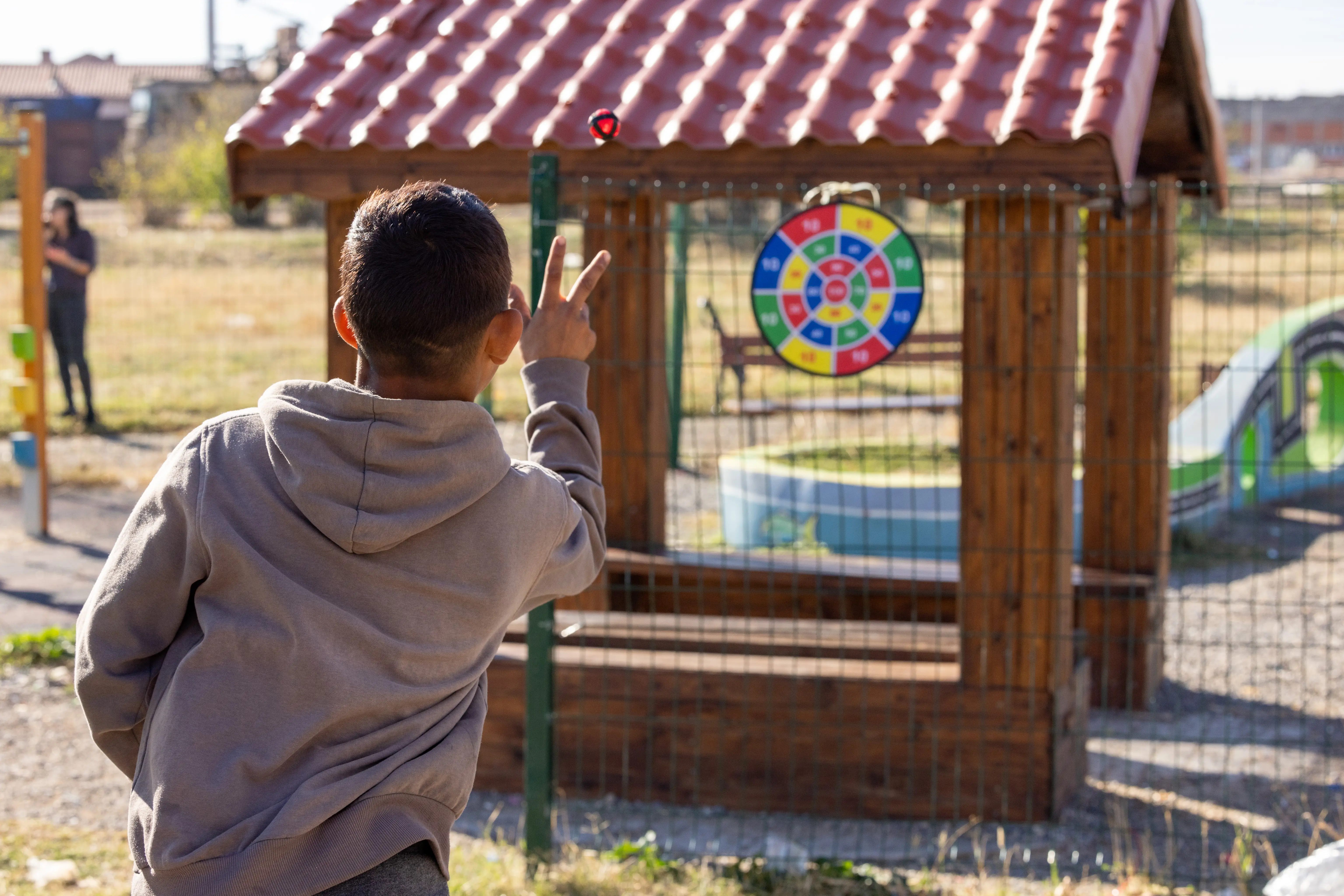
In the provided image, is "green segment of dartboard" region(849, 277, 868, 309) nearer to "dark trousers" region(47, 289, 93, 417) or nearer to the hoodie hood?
the hoodie hood


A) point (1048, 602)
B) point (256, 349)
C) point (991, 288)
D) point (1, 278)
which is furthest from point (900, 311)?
point (1, 278)

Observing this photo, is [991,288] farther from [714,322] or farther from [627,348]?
[714,322]

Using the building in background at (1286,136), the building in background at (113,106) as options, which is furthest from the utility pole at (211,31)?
the building in background at (1286,136)

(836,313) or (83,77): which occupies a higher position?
(83,77)

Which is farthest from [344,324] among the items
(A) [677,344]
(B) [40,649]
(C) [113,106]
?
(C) [113,106]

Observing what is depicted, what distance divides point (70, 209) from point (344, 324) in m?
11.2

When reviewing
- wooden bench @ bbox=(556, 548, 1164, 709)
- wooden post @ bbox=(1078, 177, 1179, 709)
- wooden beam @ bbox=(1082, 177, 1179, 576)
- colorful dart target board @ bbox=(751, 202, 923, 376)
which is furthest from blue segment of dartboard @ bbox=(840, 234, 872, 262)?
wooden beam @ bbox=(1082, 177, 1179, 576)

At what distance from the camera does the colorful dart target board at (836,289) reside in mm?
4262

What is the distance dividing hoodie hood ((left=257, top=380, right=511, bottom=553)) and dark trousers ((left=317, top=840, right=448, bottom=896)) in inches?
15.7

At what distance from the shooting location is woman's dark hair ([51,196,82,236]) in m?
11.8

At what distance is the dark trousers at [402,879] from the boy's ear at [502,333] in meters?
0.63

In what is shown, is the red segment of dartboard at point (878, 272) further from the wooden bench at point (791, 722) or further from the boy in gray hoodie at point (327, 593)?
the boy in gray hoodie at point (327, 593)

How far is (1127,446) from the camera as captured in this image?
6312mm

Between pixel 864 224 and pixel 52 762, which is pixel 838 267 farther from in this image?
pixel 52 762
